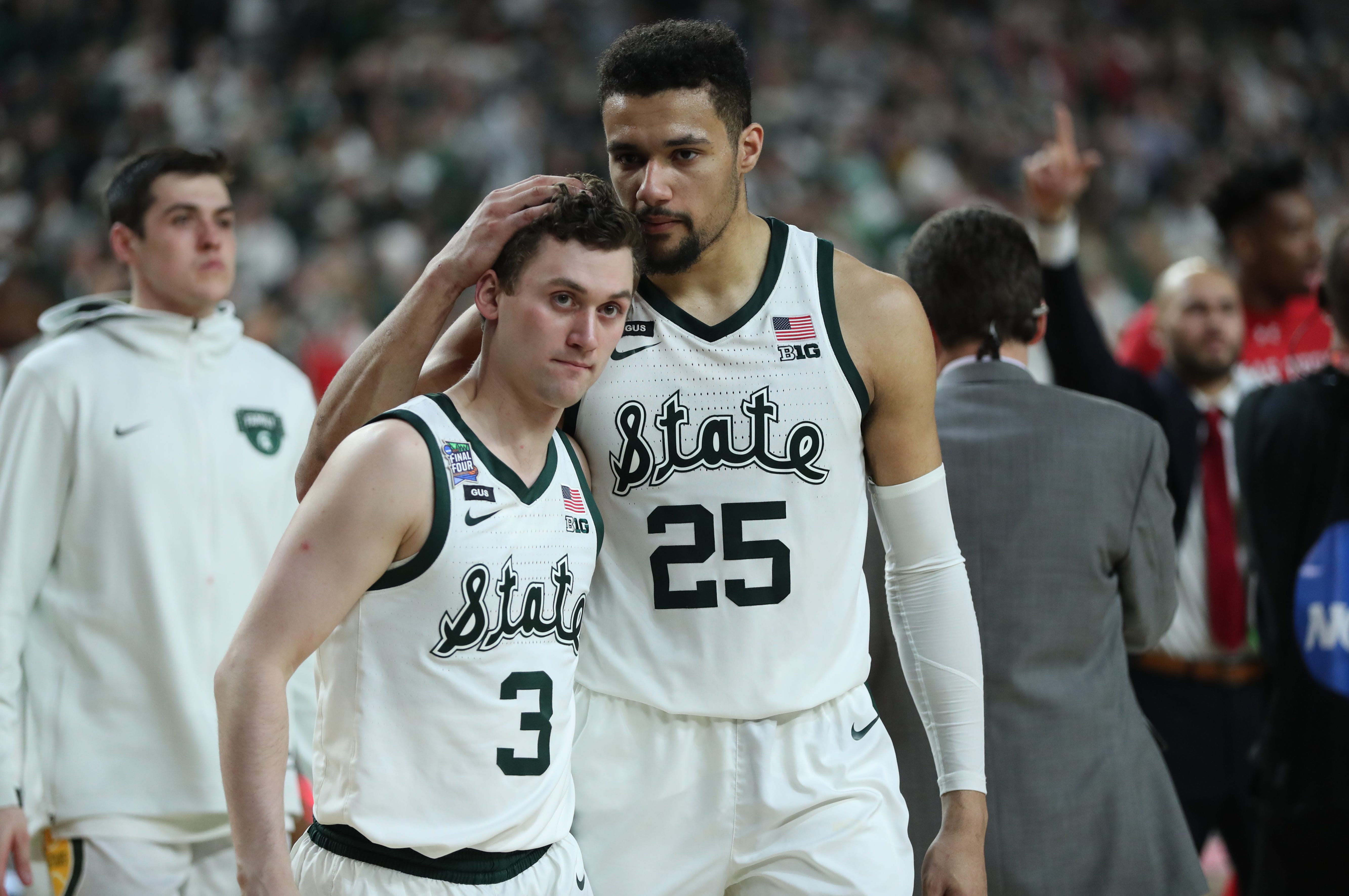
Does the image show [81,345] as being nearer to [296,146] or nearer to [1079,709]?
[1079,709]

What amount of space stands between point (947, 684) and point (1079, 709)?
48cm

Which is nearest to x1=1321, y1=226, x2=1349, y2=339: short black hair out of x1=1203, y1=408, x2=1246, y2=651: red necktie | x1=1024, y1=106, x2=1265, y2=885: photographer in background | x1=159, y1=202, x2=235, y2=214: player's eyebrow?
x1=1024, y1=106, x2=1265, y2=885: photographer in background

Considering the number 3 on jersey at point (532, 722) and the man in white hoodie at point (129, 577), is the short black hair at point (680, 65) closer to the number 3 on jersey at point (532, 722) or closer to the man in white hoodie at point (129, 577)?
the number 3 on jersey at point (532, 722)

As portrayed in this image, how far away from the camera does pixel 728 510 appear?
9.25 feet

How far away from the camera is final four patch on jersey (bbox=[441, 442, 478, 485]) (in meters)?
2.49

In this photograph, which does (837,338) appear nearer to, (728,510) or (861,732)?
(728,510)

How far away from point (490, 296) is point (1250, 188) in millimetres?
4739

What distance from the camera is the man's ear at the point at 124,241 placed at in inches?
161

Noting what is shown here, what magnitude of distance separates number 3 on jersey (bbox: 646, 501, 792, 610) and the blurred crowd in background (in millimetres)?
9554

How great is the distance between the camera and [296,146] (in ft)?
50.7

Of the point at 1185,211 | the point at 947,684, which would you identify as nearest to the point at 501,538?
the point at 947,684

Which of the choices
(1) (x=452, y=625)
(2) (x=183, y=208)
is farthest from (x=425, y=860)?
(2) (x=183, y=208)

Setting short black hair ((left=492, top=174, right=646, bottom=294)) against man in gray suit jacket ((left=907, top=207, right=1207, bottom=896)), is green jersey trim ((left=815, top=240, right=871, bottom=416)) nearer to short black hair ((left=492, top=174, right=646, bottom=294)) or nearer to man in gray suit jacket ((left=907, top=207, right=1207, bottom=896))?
short black hair ((left=492, top=174, right=646, bottom=294))

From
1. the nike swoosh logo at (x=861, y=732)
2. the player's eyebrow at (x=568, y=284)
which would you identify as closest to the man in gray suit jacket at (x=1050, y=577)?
the nike swoosh logo at (x=861, y=732)
